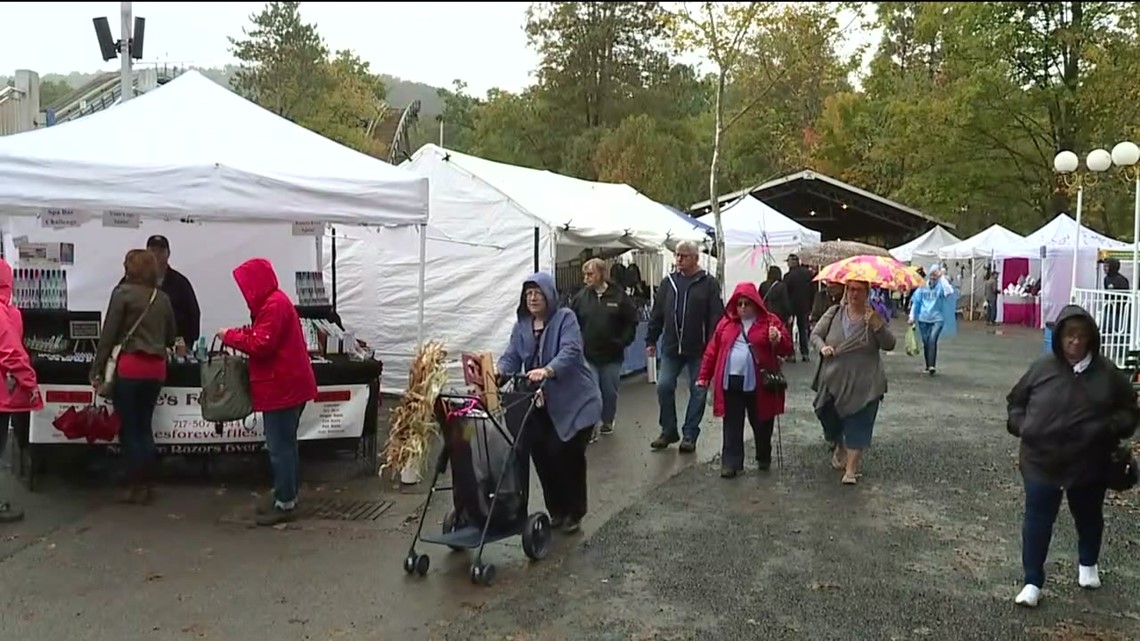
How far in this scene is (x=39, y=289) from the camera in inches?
321

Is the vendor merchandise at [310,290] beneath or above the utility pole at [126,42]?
beneath

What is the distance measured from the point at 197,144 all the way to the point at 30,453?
2404 millimetres

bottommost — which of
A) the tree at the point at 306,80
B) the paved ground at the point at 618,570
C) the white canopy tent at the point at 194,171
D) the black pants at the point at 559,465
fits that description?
the paved ground at the point at 618,570

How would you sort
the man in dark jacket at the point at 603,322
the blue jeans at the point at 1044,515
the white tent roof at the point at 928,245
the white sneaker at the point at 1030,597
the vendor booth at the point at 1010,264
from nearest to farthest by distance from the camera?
the blue jeans at the point at 1044,515
the white sneaker at the point at 1030,597
the man in dark jacket at the point at 603,322
the vendor booth at the point at 1010,264
the white tent roof at the point at 928,245

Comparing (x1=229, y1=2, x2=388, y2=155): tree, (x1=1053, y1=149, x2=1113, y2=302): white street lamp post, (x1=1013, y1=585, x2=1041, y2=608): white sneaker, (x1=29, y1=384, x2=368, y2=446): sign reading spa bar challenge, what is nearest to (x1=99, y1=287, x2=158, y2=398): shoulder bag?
(x1=29, y1=384, x2=368, y2=446): sign reading spa bar challenge

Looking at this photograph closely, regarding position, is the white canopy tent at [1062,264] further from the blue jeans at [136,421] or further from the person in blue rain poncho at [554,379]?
the blue jeans at [136,421]

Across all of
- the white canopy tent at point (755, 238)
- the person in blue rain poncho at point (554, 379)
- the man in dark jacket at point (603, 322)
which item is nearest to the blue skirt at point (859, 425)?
the man in dark jacket at point (603, 322)

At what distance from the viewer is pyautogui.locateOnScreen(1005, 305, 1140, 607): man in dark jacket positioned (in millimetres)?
4602

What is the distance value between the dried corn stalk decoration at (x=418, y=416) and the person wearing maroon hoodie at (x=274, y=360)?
2.90 ft

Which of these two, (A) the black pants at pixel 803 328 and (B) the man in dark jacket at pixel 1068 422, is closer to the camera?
(B) the man in dark jacket at pixel 1068 422

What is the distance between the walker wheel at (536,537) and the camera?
5.43 meters

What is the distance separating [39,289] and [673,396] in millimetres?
5159

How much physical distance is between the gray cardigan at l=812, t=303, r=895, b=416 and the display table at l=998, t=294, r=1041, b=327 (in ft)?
72.2

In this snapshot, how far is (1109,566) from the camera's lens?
5508mm
